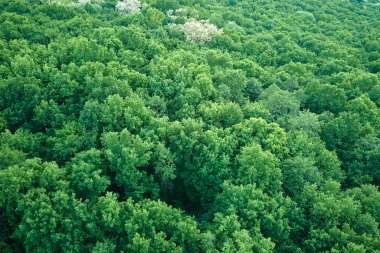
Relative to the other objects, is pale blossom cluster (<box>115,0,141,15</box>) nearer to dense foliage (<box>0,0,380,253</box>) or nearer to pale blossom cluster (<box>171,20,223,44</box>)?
dense foliage (<box>0,0,380,253</box>)

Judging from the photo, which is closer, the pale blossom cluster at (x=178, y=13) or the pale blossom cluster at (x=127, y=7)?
the pale blossom cluster at (x=127, y=7)

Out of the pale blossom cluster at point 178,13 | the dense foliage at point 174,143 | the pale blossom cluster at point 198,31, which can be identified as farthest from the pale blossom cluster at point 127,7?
the pale blossom cluster at point 198,31

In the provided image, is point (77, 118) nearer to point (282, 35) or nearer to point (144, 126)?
point (144, 126)

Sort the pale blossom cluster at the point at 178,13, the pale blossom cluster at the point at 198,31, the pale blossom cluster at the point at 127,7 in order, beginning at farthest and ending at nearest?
the pale blossom cluster at the point at 178,13 < the pale blossom cluster at the point at 127,7 < the pale blossom cluster at the point at 198,31

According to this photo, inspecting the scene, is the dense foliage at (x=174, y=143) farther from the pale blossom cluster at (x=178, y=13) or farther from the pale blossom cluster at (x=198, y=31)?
the pale blossom cluster at (x=178, y=13)

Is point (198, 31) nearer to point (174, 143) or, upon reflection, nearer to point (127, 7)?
point (127, 7)

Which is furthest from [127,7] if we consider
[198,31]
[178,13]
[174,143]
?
[174,143]

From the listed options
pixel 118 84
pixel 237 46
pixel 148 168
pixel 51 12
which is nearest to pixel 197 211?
pixel 148 168
